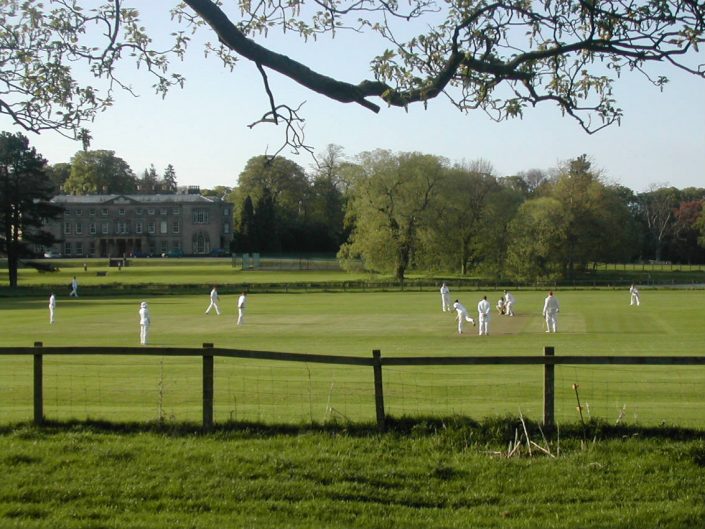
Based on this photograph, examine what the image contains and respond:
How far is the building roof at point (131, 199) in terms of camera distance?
465 feet

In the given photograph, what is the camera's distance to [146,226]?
14612 centimetres

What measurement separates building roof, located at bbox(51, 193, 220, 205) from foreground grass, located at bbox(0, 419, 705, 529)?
137m

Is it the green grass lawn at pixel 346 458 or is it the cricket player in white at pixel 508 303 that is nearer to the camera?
the green grass lawn at pixel 346 458

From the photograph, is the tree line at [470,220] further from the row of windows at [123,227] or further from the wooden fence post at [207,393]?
the wooden fence post at [207,393]

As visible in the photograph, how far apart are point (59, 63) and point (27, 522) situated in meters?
4.34

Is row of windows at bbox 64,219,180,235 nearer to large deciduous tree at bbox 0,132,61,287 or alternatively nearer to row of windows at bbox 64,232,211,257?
row of windows at bbox 64,232,211,257

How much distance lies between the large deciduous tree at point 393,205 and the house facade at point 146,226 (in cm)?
6033

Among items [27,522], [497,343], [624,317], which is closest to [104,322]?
[497,343]

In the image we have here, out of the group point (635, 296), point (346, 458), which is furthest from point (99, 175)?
point (346, 458)

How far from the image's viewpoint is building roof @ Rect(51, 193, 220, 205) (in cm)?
14175

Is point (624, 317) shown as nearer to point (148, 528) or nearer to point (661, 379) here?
point (661, 379)

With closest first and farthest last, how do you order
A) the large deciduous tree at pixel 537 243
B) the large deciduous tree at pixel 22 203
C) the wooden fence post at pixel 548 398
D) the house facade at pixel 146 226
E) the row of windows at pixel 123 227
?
the wooden fence post at pixel 548 398 < the large deciduous tree at pixel 22 203 < the large deciduous tree at pixel 537 243 < the house facade at pixel 146 226 < the row of windows at pixel 123 227

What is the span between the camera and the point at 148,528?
644cm

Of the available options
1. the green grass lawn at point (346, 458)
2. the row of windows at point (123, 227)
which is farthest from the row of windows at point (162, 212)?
the green grass lawn at point (346, 458)
